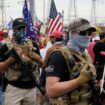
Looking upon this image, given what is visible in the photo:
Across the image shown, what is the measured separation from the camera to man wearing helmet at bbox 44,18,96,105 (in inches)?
133

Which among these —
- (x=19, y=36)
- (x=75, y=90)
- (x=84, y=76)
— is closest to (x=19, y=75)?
(x=19, y=36)

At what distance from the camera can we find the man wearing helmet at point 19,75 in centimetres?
538

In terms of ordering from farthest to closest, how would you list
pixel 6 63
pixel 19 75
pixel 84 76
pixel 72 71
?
1. pixel 19 75
2. pixel 6 63
3. pixel 72 71
4. pixel 84 76

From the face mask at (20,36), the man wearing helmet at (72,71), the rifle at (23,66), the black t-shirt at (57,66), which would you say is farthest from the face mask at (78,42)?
the face mask at (20,36)

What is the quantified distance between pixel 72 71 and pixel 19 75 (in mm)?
1994

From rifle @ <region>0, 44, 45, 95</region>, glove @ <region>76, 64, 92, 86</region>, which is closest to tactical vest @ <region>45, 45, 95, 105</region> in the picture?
glove @ <region>76, 64, 92, 86</region>

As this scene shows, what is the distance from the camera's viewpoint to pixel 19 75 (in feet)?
17.7

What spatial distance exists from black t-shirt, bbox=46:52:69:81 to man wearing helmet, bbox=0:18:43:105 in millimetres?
1889

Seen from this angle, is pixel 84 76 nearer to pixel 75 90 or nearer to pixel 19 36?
pixel 75 90

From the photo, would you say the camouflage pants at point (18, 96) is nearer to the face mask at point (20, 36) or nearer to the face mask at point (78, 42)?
the face mask at point (20, 36)

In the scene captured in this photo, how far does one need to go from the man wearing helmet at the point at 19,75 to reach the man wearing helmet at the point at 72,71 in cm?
181

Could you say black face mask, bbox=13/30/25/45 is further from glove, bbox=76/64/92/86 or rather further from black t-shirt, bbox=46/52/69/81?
glove, bbox=76/64/92/86

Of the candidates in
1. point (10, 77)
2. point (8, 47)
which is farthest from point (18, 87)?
point (8, 47)

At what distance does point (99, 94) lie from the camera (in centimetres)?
370
